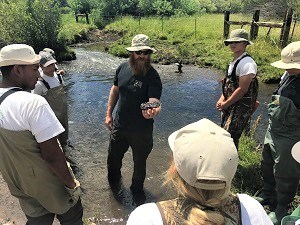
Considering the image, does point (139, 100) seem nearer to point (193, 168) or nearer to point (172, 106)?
point (193, 168)

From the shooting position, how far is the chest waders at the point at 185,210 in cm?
141

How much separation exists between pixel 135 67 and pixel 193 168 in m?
2.91

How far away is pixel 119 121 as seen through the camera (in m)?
4.34

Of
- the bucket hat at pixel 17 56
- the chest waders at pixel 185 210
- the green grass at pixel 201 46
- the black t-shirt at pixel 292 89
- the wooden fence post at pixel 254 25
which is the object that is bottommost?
the green grass at pixel 201 46

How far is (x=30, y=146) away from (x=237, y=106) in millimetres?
3138

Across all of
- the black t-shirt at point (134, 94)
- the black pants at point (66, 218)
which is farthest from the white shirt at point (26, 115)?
the black t-shirt at point (134, 94)

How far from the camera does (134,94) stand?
4.15m

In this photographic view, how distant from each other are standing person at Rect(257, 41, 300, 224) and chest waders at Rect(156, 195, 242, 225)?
2.52 meters

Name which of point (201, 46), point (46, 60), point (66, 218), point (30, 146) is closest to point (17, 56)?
point (30, 146)

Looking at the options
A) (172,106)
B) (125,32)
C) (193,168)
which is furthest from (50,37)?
(193,168)

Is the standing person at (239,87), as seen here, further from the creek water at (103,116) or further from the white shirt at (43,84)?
the white shirt at (43,84)

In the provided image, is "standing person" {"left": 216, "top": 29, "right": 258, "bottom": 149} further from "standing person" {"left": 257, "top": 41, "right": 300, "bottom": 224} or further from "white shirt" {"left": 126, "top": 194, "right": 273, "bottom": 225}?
"white shirt" {"left": 126, "top": 194, "right": 273, "bottom": 225}

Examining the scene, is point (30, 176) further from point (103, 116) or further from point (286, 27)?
point (286, 27)

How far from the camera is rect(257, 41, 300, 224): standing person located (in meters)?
3.61
